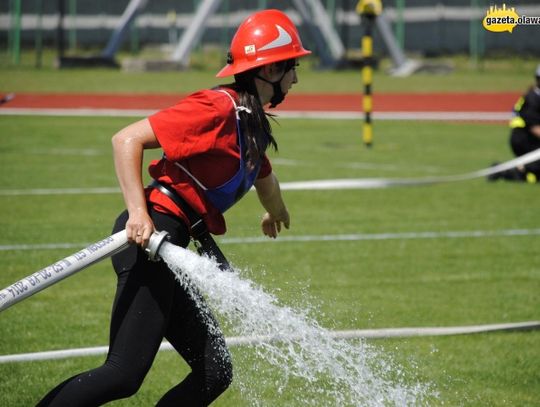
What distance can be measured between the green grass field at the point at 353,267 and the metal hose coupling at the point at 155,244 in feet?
5.85

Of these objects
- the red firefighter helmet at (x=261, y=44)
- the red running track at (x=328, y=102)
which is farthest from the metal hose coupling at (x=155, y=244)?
the red running track at (x=328, y=102)

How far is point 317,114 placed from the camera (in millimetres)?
25406

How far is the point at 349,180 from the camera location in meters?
14.5

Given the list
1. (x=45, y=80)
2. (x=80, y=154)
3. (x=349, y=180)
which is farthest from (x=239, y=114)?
(x=45, y=80)

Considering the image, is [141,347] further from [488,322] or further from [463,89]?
[463,89]

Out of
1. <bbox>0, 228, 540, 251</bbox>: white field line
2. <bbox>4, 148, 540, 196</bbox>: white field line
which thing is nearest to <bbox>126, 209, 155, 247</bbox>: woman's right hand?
<bbox>0, 228, 540, 251</bbox>: white field line

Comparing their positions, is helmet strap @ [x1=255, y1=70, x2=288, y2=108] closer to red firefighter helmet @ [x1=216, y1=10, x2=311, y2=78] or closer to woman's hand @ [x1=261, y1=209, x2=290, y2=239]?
red firefighter helmet @ [x1=216, y1=10, x2=311, y2=78]

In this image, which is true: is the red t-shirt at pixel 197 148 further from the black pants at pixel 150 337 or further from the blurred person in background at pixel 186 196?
the black pants at pixel 150 337

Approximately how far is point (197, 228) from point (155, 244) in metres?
0.39

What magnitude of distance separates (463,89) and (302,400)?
29.0 m

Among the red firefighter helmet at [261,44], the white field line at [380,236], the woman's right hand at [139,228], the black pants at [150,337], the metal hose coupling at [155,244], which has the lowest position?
the white field line at [380,236]

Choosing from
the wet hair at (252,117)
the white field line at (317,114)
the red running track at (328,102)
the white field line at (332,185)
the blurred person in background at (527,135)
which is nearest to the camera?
the wet hair at (252,117)

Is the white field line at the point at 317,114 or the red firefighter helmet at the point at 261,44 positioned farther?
the white field line at the point at 317,114

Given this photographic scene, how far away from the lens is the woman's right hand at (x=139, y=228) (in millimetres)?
4230
